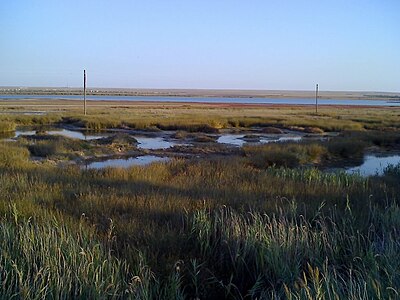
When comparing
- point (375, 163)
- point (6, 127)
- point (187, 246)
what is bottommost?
point (375, 163)

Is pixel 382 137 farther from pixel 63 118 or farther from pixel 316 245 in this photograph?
pixel 63 118

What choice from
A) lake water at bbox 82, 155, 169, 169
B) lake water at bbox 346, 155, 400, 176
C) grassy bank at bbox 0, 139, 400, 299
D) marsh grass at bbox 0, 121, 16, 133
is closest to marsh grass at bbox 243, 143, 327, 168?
lake water at bbox 346, 155, 400, 176

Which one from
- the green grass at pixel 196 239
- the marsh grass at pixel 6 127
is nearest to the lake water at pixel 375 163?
the green grass at pixel 196 239

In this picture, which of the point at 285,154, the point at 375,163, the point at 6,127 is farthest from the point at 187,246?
the point at 6,127

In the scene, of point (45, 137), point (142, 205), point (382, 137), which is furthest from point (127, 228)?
point (382, 137)

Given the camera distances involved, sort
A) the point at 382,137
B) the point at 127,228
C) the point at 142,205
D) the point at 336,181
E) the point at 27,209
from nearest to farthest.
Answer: the point at 127,228 < the point at 27,209 < the point at 142,205 < the point at 336,181 < the point at 382,137

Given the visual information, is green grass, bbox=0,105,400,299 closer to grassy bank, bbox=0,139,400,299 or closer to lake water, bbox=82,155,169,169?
grassy bank, bbox=0,139,400,299

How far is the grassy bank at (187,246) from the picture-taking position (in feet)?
13.0

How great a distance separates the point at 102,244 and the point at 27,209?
2.25 metres

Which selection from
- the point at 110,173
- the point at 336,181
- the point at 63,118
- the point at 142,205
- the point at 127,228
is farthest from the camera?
the point at 63,118

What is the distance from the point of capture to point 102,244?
484 cm

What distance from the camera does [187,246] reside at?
535 centimetres

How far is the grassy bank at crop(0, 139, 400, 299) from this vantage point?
13.0 feet

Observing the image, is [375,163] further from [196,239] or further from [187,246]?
[187,246]
